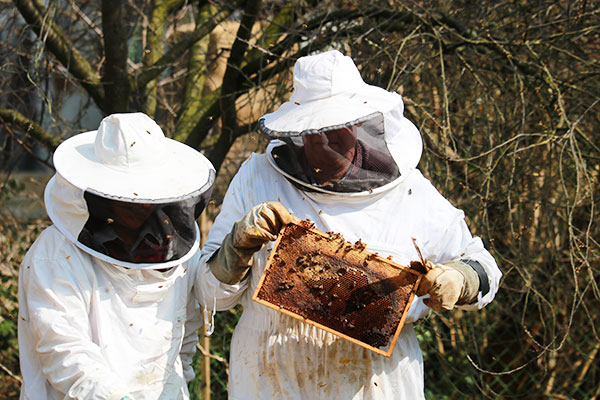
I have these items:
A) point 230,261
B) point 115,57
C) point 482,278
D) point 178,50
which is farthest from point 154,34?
point 482,278

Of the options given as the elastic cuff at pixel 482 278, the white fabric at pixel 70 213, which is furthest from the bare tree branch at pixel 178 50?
the elastic cuff at pixel 482 278

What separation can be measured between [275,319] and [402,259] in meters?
0.56

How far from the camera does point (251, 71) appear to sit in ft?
16.3

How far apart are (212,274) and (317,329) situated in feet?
1.53

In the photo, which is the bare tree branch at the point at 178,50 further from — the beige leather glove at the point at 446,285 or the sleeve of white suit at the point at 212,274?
the beige leather glove at the point at 446,285

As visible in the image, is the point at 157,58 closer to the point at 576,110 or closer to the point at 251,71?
the point at 251,71

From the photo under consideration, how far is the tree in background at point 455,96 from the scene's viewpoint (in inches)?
175

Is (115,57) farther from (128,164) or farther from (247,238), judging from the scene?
(247,238)

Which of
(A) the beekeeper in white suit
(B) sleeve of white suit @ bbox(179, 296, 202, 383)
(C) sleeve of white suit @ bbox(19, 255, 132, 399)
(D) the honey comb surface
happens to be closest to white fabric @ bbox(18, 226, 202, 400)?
(C) sleeve of white suit @ bbox(19, 255, 132, 399)

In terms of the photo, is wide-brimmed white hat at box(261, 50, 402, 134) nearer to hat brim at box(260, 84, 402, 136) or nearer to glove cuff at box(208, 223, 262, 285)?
hat brim at box(260, 84, 402, 136)

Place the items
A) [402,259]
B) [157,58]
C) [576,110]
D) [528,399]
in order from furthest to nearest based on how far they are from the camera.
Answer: [528,399], [157,58], [576,110], [402,259]

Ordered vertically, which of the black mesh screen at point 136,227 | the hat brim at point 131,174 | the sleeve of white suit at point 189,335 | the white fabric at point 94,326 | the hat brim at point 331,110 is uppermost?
the hat brim at point 331,110

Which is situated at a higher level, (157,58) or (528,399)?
(157,58)

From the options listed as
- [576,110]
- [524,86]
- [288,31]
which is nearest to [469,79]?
[524,86]
